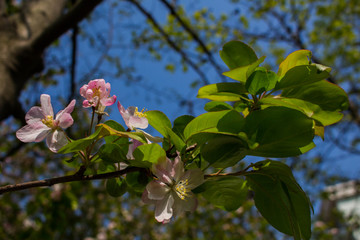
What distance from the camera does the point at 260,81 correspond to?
1.76ft

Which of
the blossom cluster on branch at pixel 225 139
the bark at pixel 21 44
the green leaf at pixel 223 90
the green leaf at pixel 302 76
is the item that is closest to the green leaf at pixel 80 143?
the blossom cluster on branch at pixel 225 139

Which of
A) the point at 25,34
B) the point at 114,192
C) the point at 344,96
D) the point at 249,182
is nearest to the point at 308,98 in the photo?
the point at 344,96

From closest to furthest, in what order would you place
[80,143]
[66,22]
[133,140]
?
[80,143] → [133,140] → [66,22]

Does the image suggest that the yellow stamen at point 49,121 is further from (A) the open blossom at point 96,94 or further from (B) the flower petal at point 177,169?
(B) the flower petal at point 177,169

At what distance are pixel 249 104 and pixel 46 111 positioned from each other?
15.9 inches

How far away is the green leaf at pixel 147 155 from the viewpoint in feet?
1.59

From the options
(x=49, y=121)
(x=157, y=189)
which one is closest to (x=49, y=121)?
(x=49, y=121)

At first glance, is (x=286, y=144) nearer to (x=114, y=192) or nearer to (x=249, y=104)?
(x=249, y=104)

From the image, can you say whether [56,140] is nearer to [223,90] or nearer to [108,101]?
[108,101]

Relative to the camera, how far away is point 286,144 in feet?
1.62

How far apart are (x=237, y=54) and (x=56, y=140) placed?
1.28 feet

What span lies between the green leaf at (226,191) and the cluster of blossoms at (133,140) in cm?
4

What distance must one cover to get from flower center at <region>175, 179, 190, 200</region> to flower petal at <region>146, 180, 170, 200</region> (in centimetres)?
2

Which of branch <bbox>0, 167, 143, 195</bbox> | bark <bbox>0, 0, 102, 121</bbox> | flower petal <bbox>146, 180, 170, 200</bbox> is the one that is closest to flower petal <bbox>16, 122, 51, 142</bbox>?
branch <bbox>0, 167, 143, 195</bbox>
